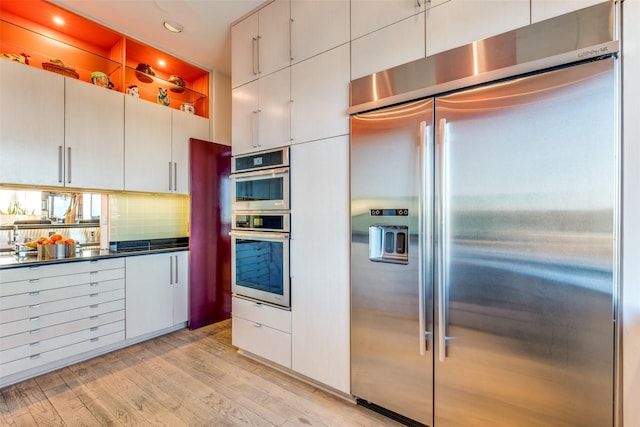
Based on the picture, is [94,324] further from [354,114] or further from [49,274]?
[354,114]

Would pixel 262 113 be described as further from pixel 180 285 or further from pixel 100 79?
pixel 180 285

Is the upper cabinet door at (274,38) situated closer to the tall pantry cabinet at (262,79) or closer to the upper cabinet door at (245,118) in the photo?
the tall pantry cabinet at (262,79)

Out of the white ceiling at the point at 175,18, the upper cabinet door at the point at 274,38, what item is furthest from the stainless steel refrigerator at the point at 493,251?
the white ceiling at the point at 175,18

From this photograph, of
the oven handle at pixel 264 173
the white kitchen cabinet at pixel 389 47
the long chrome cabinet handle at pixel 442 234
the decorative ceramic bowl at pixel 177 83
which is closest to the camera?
the long chrome cabinet handle at pixel 442 234

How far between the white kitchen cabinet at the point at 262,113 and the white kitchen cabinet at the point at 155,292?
1.44m

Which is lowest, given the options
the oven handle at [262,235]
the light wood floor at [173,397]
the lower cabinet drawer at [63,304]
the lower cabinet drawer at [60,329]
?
the light wood floor at [173,397]

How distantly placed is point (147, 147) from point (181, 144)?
14.3 inches

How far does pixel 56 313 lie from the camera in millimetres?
2299

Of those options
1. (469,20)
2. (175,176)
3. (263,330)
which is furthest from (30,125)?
(469,20)

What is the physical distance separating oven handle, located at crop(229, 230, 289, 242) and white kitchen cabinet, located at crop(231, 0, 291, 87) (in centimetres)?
129

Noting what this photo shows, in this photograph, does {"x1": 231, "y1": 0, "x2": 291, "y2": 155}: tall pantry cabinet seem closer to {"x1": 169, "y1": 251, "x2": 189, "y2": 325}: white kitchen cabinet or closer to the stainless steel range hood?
the stainless steel range hood

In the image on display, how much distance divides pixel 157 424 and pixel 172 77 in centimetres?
342

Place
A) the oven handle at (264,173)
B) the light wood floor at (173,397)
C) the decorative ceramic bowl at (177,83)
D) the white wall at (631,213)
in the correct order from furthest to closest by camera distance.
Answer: the decorative ceramic bowl at (177,83)
the oven handle at (264,173)
the light wood floor at (173,397)
the white wall at (631,213)

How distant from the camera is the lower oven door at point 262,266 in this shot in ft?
7.25
